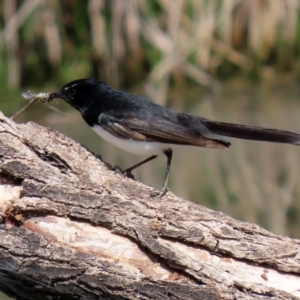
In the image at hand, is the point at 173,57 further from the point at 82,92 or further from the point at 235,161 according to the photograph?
the point at 82,92

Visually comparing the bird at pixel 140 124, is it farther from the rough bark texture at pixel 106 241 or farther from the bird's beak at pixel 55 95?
the rough bark texture at pixel 106 241

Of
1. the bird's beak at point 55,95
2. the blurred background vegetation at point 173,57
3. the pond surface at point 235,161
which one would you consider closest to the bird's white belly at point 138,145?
the bird's beak at point 55,95

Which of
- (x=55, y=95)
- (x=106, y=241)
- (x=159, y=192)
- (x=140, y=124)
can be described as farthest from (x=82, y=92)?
(x=106, y=241)

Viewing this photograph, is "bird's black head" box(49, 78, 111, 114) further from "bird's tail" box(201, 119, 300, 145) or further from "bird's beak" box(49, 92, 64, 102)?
"bird's tail" box(201, 119, 300, 145)

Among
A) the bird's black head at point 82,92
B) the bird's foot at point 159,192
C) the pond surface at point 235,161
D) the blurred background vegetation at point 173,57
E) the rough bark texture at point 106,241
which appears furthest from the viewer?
the blurred background vegetation at point 173,57

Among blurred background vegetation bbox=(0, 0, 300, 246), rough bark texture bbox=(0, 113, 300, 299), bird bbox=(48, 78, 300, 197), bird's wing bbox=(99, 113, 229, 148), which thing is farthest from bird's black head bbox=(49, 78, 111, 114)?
blurred background vegetation bbox=(0, 0, 300, 246)

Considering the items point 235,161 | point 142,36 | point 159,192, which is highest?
point 142,36

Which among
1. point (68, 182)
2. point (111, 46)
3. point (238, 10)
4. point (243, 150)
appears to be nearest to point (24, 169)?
point (68, 182)
